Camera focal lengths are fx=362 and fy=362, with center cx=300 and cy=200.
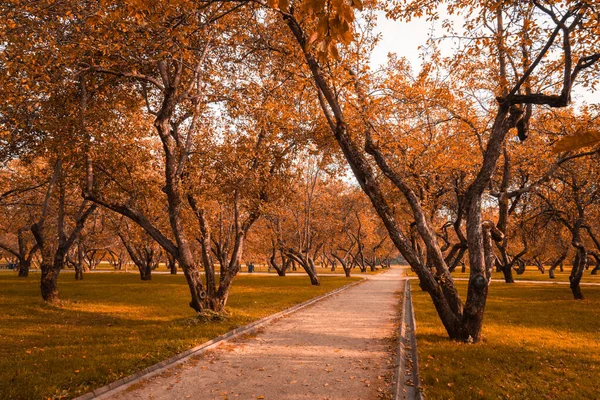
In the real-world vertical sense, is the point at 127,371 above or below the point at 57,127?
below

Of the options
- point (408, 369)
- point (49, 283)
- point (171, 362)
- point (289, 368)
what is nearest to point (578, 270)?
point (408, 369)

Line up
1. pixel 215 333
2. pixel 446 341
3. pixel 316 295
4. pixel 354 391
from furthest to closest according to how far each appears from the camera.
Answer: pixel 316 295, pixel 215 333, pixel 446 341, pixel 354 391

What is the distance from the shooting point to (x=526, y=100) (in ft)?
26.1

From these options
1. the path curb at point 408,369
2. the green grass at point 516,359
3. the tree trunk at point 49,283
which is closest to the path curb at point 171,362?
the path curb at point 408,369

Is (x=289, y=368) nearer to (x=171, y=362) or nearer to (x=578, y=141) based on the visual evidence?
(x=171, y=362)

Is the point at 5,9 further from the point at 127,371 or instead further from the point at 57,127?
the point at 127,371

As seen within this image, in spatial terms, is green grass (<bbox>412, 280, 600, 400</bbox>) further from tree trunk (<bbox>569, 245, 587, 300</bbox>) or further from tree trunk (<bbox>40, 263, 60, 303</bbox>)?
tree trunk (<bbox>40, 263, 60, 303</bbox>)

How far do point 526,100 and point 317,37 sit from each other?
710 cm

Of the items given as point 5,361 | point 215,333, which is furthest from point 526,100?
point 5,361

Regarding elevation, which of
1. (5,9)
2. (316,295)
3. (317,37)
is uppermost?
(5,9)

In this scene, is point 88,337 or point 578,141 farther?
point 88,337

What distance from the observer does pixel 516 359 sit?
7.60m

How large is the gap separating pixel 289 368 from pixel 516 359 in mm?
4786

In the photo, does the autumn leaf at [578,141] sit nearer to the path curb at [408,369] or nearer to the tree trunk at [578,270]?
the path curb at [408,369]
